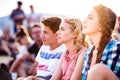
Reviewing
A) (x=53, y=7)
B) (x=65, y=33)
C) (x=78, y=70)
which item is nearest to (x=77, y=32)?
(x=65, y=33)

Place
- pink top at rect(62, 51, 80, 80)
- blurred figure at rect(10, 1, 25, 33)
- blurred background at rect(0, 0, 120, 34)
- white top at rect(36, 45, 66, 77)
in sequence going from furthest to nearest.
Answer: blurred figure at rect(10, 1, 25, 33)
blurred background at rect(0, 0, 120, 34)
white top at rect(36, 45, 66, 77)
pink top at rect(62, 51, 80, 80)

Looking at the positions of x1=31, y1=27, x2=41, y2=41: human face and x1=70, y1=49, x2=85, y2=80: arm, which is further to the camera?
x1=31, y1=27, x2=41, y2=41: human face

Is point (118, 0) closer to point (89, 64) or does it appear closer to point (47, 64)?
point (47, 64)

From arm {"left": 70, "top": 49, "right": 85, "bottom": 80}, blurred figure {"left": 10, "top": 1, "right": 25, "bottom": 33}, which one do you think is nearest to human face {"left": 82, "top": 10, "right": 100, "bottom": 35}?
arm {"left": 70, "top": 49, "right": 85, "bottom": 80}

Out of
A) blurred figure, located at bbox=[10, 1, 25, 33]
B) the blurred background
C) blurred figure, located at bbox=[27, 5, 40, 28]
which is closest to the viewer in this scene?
the blurred background

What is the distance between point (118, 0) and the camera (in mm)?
2484

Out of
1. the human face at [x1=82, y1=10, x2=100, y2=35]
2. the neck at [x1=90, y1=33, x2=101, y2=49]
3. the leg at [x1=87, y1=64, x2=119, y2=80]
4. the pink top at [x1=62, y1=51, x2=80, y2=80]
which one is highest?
the human face at [x1=82, y1=10, x2=100, y2=35]

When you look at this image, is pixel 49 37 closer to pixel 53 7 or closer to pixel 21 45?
pixel 53 7

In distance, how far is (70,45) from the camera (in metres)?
1.73

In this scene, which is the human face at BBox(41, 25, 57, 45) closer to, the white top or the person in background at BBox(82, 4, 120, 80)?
the white top

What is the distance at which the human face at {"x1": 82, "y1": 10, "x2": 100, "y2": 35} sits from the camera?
147cm

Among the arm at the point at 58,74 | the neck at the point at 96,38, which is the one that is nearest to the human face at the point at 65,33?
the arm at the point at 58,74

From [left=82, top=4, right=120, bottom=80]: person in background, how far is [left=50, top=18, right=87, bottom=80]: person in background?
0.13m

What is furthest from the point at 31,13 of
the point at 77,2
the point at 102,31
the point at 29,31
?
the point at 102,31
